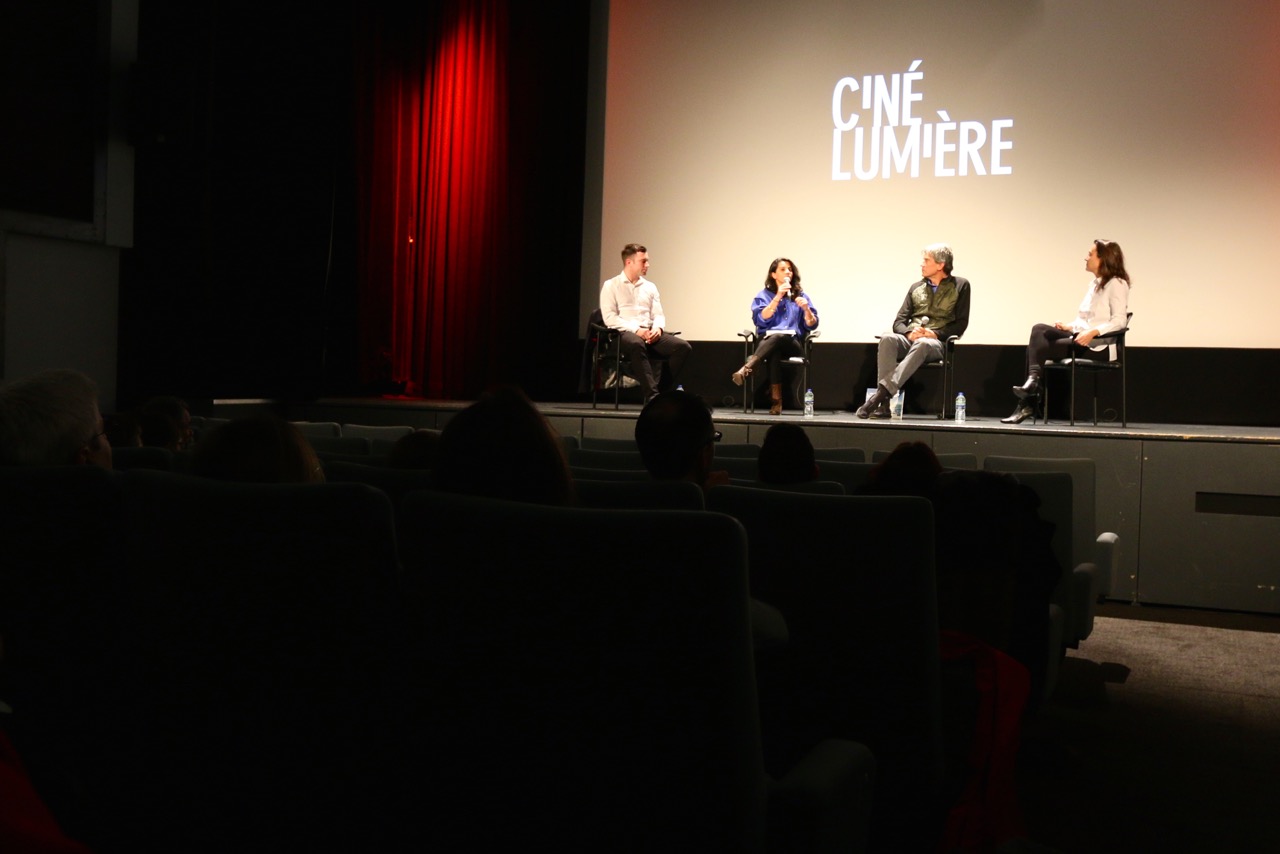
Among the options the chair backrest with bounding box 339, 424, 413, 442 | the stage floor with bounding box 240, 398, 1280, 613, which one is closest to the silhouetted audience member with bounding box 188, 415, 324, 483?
the chair backrest with bounding box 339, 424, 413, 442

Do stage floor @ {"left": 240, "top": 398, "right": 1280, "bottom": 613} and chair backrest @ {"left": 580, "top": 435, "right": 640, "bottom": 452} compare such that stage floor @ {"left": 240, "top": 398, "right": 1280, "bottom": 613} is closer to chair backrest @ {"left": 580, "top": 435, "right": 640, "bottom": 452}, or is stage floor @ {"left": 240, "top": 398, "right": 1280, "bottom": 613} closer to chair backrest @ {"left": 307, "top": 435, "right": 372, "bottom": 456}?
chair backrest @ {"left": 580, "top": 435, "right": 640, "bottom": 452}

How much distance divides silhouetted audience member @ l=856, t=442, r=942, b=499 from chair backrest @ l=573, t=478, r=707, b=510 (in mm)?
644

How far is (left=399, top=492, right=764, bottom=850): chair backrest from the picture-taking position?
3.39 feet

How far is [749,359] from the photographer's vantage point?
7.25m

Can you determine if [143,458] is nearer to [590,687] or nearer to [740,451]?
[590,687]

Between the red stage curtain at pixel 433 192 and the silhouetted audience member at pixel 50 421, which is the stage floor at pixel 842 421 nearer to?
the red stage curtain at pixel 433 192

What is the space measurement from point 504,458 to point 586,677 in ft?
1.06

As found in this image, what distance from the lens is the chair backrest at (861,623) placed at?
1.59m

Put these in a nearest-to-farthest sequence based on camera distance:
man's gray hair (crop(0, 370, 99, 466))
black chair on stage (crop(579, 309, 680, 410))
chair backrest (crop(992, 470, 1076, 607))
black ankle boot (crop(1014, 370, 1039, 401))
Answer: man's gray hair (crop(0, 370, 99, 466))
chair backrest (crop(992, 470, 1076, 607))
black ankle boot (crop(1014, 370, 1039, 401))
black chair on stage (crop(579, 309, 680, 410))

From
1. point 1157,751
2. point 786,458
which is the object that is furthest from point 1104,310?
point 786,458

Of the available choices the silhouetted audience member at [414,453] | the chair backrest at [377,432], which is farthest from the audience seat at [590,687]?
the chair backrest at [377,432]

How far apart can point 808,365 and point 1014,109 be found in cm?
218

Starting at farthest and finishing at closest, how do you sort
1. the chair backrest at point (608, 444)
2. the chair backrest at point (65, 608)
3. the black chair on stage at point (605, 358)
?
the black chair on stage at point (605, 358)
the chair backrest at point (608, 444)
the chair backrest at point (65, 608)

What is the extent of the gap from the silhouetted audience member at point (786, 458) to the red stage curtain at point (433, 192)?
6.06 m
